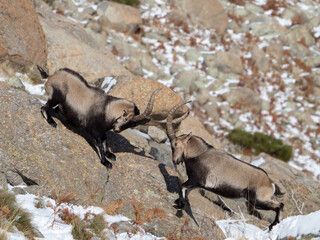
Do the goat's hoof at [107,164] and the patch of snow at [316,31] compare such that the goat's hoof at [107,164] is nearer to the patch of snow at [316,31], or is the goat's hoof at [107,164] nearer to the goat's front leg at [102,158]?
the goat's front leg at [102,158]

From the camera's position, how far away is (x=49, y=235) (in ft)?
14.0

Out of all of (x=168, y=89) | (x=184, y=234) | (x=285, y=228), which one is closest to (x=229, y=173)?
(x=184, y=234)

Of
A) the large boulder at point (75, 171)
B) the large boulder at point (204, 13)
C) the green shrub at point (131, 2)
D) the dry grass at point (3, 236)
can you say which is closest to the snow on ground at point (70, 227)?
the dry grass at point (3, 236)

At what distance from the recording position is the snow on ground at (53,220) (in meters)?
4.34

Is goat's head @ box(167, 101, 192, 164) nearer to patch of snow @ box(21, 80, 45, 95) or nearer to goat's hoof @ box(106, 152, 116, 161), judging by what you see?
goat's hoof @ box(106, 152, 116, 161)

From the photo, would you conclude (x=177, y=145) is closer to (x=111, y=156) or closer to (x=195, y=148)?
(x=195, y=148)

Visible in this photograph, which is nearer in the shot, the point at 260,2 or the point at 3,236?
the point at 3,236

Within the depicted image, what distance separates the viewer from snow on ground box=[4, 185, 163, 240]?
14.2 ft

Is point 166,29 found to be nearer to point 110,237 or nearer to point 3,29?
point 3,29

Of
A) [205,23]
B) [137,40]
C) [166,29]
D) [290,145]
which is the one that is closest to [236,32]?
[205,23]

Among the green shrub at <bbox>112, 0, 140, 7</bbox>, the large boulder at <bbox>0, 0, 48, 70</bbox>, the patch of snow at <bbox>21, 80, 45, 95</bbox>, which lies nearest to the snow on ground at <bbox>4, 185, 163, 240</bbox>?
the patch of snow at <bbox>21, 80, 45, 95</bbox>

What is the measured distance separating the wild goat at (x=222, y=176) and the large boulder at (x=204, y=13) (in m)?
18.0

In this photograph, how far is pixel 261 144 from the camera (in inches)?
628

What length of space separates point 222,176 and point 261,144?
10.2 metres
